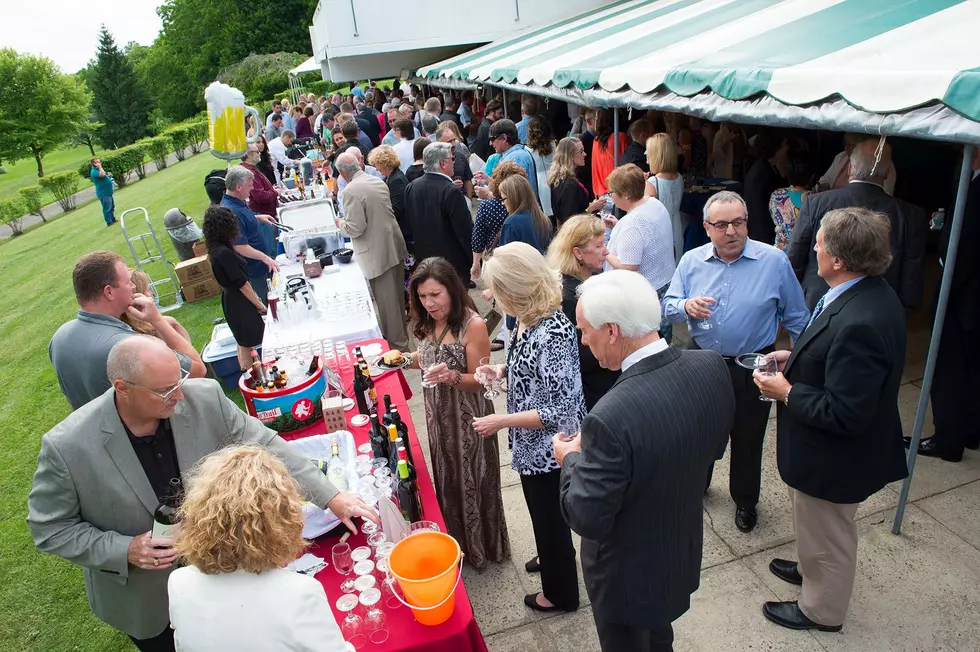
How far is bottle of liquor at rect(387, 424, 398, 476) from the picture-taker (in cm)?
245

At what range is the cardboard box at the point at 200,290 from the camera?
825 cm

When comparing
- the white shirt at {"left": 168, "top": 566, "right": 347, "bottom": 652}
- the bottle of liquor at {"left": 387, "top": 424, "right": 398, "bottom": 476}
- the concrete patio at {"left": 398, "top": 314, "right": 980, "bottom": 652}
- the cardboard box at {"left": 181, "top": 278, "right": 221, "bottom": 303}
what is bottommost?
the concrete patio at {"left": 398, "top": 314, "right": 980, "bottom": 652}

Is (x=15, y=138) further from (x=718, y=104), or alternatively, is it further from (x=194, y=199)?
(x=718, y=104)

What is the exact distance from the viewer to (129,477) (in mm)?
2072

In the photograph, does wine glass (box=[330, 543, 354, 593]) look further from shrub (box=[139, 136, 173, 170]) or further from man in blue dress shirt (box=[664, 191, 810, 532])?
shrub (box=[139, 136, 173, 170])

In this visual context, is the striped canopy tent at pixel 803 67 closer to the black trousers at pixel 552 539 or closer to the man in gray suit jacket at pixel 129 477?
the black trousers at pixel 552 539

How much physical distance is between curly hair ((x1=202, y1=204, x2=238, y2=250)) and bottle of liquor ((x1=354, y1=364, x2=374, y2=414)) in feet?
7.27

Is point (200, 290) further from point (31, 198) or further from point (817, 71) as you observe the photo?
point (31, 198)

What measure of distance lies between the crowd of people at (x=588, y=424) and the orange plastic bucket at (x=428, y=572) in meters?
0.28

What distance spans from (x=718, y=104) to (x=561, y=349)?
7.88ft

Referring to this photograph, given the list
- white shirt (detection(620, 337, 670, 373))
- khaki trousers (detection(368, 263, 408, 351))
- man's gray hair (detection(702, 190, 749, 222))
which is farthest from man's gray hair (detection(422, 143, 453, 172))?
white shirt (detection(620, 337, 670, 373))

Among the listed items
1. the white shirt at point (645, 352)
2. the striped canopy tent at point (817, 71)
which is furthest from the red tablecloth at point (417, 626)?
the striped canopy tent at point (817, 71)

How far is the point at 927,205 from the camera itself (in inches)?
247

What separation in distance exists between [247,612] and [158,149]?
3339 centimetres
